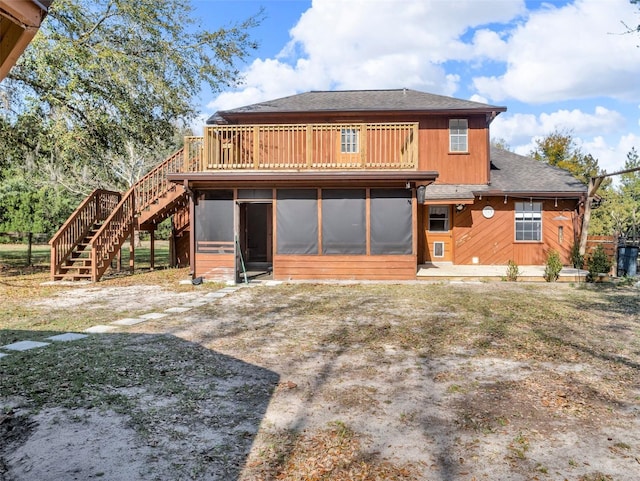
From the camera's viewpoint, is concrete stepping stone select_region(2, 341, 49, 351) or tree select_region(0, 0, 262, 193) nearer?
concrete stepping stone select_region(2, 341, 49, 351)

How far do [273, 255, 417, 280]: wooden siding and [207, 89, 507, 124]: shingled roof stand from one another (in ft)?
18.8

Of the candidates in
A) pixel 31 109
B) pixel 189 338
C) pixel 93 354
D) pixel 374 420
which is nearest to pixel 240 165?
pixel 31 109

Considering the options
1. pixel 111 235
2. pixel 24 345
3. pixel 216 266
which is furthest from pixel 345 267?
pixel 24 345

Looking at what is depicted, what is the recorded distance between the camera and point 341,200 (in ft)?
37.4

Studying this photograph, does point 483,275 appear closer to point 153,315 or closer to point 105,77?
point 153,315

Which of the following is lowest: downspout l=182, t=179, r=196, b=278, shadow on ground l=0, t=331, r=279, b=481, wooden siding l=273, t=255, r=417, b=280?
shadow on ground l=0, t=331, r=279, b=481

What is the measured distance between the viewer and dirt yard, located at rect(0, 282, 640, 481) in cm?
264

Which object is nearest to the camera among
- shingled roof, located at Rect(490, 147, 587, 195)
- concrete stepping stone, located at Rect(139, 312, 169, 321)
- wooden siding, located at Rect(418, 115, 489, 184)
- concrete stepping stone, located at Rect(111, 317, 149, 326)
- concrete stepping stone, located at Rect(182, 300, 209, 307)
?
concrete stepping stone, located at Rect(111, 317, 149, 326)

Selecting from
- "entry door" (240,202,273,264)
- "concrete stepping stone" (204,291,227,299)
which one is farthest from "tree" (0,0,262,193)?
"concrete stepping stone" (204,291,227,299)

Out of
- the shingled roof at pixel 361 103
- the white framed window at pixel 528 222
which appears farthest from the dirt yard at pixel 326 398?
the shingled roof at pixel 361 103

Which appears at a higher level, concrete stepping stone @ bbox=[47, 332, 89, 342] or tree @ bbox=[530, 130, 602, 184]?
tree @ bbox=[530, 130, 602, 184]

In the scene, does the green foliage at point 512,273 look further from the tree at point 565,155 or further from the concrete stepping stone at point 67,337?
the tree at point 565,155

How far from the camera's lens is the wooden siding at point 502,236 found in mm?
14562

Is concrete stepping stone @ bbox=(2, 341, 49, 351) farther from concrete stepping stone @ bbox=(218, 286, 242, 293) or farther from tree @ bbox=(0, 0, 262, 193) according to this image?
tree @ bbox=(0, 0, 262, 193)
